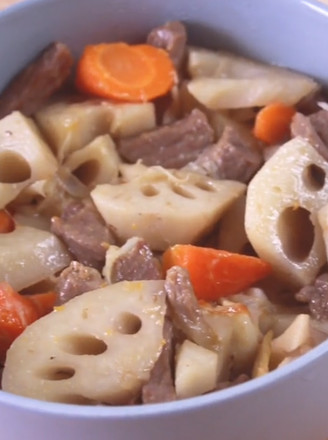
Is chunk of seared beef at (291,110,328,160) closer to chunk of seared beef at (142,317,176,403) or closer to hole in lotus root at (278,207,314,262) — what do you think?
hole in lotus root at (278,207,314,262)

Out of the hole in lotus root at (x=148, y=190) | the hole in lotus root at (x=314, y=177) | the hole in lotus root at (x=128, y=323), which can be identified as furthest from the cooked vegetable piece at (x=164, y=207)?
the hole in lotus root at (x=128, y=323)

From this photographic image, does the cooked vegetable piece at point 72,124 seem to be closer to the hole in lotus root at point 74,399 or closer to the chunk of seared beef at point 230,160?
the chunk of seared beef at point 230,160

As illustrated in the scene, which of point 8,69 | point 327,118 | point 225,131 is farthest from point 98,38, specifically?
point 327,118

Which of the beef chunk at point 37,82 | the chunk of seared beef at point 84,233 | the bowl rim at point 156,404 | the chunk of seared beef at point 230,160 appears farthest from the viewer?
the beef chunk at point 37,82

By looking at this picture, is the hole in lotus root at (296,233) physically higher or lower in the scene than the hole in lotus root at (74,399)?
higher

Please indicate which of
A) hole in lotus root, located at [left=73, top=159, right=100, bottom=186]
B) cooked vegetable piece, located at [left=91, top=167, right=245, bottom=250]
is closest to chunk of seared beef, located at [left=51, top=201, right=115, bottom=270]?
cooked vegetable piece, located at [left=91, top=167, right=245, bottom=250]

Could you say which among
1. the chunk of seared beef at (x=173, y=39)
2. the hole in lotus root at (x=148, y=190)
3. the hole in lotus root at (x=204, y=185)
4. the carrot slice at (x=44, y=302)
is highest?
the chunk of seared beef at (x=173, y=39)

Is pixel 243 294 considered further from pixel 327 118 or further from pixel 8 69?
pixel 8 69
